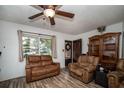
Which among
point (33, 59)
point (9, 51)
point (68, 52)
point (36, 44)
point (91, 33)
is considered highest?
point (91, 33)

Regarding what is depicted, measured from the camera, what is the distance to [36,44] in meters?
4.03

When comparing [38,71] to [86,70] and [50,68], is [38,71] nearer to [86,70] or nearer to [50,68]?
[50,68]

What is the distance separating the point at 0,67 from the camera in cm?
288

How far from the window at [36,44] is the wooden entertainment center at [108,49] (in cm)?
240

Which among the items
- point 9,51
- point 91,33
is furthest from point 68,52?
point 9,51

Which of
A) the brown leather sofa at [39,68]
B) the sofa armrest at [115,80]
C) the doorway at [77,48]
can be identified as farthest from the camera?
the doorway at [77,48]

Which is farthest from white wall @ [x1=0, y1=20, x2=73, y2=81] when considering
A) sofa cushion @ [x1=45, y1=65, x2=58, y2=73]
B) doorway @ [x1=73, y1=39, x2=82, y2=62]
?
doorway @ [x1=73, y1=39, x2=82, y2=62]

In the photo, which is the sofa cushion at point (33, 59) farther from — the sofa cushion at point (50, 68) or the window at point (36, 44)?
the sofa cushion at point (50, 68)

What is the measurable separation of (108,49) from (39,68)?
9.12 ft

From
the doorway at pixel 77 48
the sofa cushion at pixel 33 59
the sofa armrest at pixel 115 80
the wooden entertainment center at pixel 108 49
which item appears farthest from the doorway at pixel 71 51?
the sofa armrest at pixel 115 80

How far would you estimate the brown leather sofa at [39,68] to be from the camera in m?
2.85

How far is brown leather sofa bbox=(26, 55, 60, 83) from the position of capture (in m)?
2.85
